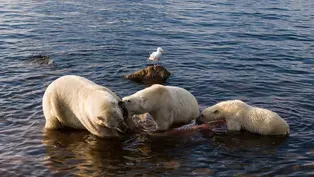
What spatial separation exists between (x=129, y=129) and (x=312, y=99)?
6283 millimetres

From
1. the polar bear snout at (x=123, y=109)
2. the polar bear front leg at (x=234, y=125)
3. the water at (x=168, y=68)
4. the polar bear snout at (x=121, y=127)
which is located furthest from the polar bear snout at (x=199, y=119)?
the polar bear snout at (x=121, y=127)

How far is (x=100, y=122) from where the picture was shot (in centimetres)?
1036

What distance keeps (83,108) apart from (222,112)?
3.76 m

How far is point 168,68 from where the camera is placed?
62.3 ft

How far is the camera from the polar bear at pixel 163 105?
37.9ft

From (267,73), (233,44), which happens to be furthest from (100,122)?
(233,44)

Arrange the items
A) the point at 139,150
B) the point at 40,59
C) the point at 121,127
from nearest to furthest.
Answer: the point at 121,127, the point at 139,150, the point at 40,59

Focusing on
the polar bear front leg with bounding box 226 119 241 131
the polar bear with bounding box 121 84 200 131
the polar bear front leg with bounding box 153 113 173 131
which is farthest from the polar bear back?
the polar bear front leg with bounding box 153 113 173 131

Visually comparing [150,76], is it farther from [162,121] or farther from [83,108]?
[83,108]

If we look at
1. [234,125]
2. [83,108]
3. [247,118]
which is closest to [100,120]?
[83,108]

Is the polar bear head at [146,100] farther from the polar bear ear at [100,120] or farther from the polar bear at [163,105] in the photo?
the polar bear ear at [100,120]

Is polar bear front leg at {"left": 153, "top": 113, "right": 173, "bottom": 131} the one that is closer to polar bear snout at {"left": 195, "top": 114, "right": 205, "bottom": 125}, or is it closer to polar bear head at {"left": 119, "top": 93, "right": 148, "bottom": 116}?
polar bear head at {"left": 119, "top": 93, "right": 148, "bottom": 116}

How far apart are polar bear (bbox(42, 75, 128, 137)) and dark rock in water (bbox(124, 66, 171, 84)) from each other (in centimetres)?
513

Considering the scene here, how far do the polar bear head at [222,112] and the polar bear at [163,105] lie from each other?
355 millimetres
